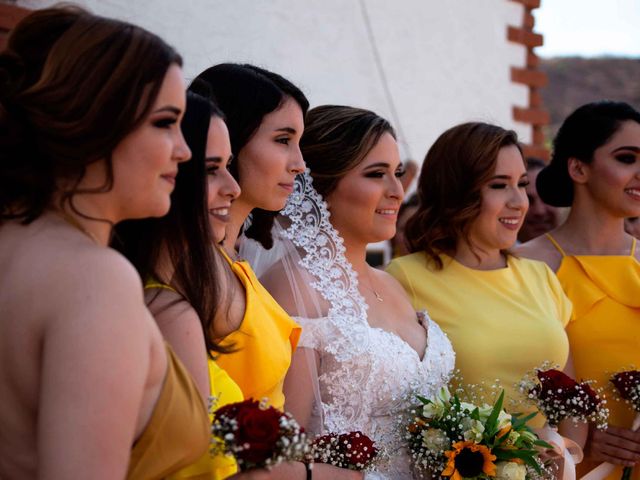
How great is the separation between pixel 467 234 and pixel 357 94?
111 inches

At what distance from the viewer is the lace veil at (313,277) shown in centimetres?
357

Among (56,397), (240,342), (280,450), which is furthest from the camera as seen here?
(240,342)

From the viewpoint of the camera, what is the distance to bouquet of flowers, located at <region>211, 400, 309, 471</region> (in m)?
2.26

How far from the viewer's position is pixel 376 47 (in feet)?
24.1


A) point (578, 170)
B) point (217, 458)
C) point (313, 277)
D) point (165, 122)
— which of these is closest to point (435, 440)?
point (313, 277)

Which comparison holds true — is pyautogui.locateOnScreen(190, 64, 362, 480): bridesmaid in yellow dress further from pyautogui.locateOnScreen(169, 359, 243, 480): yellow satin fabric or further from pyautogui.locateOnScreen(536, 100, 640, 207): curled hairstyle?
pyautogui.locateOnScreen(536, 100, 640, 207): curled hairstyle

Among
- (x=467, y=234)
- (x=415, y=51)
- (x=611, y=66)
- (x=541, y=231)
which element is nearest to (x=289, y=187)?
(x=467, y=234)

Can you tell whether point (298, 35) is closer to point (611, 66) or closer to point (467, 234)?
point (467, 234)

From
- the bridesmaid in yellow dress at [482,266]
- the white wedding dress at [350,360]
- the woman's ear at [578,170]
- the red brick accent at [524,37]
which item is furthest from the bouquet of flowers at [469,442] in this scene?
the red brick accent at [524,37]

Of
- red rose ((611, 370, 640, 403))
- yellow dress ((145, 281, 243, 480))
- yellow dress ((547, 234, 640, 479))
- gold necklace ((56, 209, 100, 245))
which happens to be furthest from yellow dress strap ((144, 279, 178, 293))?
yellow dress ((547, 234, 640, 479))

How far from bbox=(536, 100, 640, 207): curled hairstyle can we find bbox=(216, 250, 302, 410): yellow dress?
2.56 m

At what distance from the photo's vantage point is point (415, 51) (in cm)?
773

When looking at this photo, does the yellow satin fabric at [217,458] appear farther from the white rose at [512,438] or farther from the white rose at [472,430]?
the white rose at [512,438]

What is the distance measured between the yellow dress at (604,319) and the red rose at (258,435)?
2.82 m
